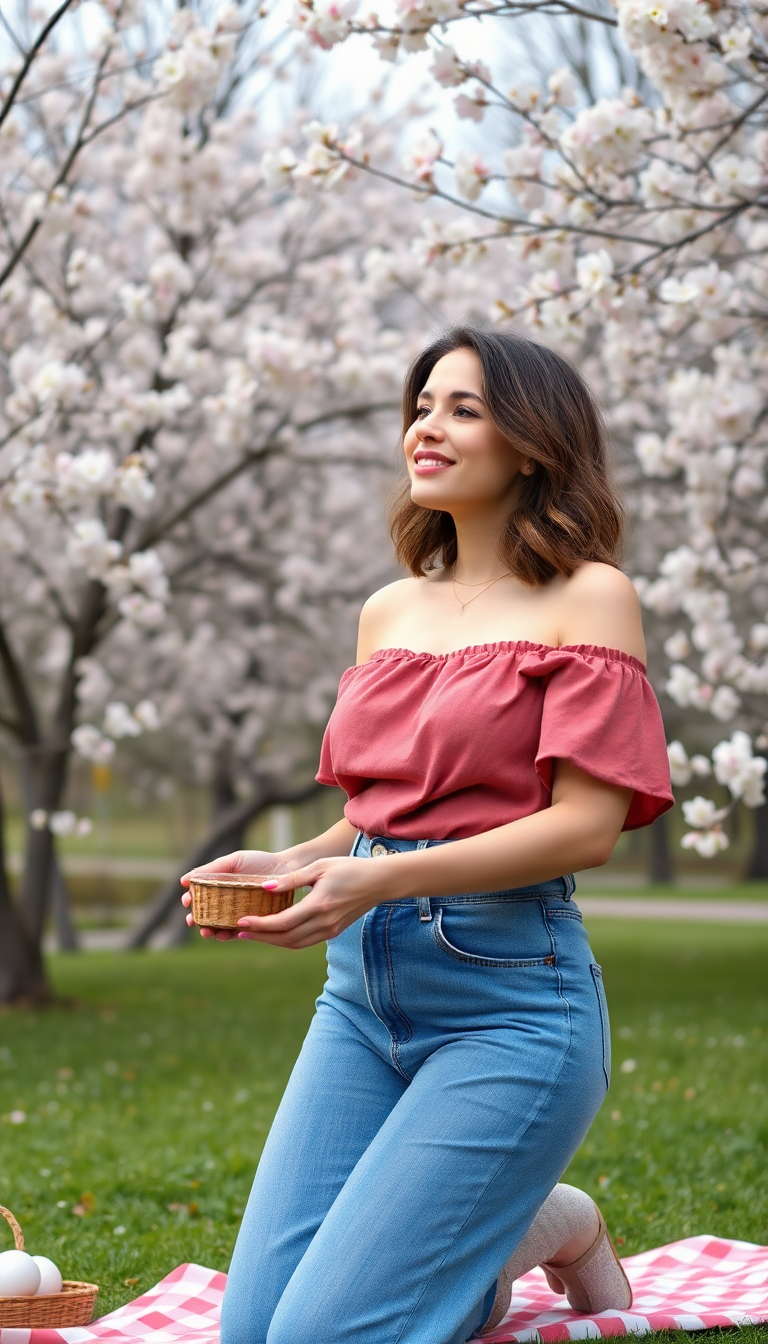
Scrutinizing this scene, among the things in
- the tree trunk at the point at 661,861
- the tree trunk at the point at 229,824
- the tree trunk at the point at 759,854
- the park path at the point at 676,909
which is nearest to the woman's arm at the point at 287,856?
the tree trunk at the point at 229,824

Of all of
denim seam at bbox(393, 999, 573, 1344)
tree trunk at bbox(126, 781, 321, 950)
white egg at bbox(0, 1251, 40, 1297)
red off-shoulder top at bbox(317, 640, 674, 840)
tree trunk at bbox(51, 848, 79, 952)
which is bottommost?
tree trunk at bbox(51, 848, 79, 952)

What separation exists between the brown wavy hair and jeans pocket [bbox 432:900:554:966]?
23.4 inches

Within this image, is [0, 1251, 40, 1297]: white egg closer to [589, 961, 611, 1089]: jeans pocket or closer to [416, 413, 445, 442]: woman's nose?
[589, 961, 611, 1089]: jeans pocket

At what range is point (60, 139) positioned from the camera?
7.84 m

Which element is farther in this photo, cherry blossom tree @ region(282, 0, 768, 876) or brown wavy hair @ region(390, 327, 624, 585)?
cherry blossom tree @ region(282, 0, 768, 876)

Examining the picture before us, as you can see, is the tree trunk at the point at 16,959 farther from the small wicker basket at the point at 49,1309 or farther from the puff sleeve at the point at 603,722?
the puff sleeve at the point at 603,722

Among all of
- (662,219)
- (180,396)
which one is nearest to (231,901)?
(662,219)

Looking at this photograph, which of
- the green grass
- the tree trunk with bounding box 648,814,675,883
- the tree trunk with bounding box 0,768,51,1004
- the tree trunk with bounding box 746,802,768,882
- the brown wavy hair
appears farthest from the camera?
the tree trunk with bounding box 648,814,675,883

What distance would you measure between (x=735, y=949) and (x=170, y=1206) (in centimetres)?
945

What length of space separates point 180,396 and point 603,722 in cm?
447

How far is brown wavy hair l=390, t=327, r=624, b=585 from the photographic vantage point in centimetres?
259

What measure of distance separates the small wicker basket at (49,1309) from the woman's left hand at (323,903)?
0.97 meters

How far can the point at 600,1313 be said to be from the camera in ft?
9.27

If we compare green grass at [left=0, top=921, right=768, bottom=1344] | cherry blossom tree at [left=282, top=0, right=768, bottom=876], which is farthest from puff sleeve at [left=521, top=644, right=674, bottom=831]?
cherry blossom tree at [left=282, top=0, right=768, bottom=876]
